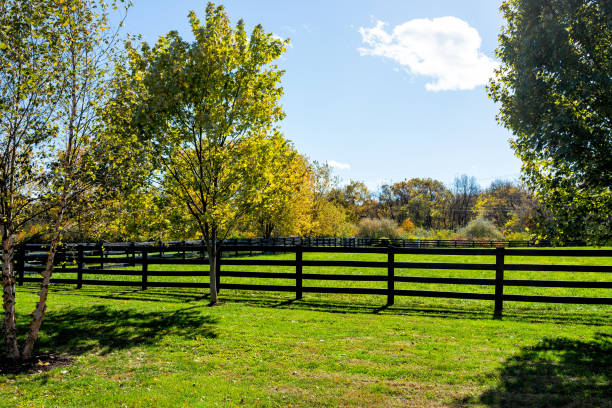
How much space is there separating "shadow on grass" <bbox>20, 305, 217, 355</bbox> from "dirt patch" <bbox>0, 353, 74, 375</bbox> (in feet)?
1.07

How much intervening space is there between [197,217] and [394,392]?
7750mm

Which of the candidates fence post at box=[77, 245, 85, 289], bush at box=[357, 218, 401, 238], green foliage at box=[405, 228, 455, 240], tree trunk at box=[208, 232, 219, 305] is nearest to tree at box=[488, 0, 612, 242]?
tree trunk at box=[208, 232, 219, 305]

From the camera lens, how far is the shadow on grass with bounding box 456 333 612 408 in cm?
504

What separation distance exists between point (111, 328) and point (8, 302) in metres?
2.23

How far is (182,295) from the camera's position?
13086 mm

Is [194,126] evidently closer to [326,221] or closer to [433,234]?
[326,221]

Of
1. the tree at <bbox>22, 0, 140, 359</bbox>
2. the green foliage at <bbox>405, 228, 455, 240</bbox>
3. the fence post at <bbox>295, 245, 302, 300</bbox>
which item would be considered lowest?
the green foliage at <bbox>405, 228, 455, 240</bbox>

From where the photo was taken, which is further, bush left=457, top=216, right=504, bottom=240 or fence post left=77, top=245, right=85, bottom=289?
bush left=457, top=216, right=504, bottom=240

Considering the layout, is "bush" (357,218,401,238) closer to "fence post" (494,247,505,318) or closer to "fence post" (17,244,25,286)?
"fence post" (17,244,25,286)

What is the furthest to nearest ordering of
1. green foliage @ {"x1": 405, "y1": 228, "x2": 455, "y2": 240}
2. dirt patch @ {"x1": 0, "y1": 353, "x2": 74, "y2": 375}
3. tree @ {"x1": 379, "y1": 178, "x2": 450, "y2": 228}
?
tree @ {"x1": 379, "y1": 178, "x2": 450, "y2": 228} < green foliage @ {"x1": 405, "y1": 228, "x2": 455, "y2": 240} < dirt patch @ {"x1": 0, "y1": 353, "x2": 74, "y2": 375}

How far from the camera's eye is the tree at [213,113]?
34.9 ft

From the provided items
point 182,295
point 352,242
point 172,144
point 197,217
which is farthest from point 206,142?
point 352,242

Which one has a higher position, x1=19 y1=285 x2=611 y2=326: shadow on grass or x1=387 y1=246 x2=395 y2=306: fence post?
x1=387 y1=246 x2=395 y2=306: fence post

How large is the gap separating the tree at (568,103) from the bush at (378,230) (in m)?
50.4
